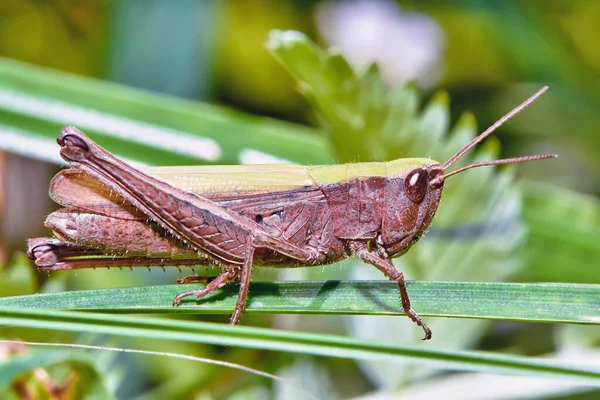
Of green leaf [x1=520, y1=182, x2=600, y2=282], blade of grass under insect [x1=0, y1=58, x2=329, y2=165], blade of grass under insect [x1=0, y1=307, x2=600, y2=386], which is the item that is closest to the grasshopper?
blade of grass under insect [x1=0, y1=307, x2=600, y2=386]

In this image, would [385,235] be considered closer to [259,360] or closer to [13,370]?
[259,360]

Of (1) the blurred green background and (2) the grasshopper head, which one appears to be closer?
(2) the grasshopper head

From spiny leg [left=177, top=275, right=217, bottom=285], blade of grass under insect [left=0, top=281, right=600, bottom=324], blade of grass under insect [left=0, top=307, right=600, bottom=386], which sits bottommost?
blade of grass under insect [left=0, top=307, right=600, bottom=386]

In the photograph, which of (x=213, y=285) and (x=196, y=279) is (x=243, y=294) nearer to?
(x=213, y=285)

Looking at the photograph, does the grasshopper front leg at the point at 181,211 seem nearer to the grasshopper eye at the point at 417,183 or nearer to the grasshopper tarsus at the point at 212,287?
the grasshopper tarsus at the point at 212,287

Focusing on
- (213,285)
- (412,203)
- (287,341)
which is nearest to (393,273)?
(412,203)

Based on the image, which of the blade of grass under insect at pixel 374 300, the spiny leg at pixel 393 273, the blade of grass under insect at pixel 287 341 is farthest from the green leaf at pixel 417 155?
the blade of grass under insect at pixel 287 341

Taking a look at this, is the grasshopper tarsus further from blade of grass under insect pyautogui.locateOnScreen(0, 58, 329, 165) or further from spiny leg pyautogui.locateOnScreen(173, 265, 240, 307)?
blade of grass under insect pyautogui.locateOnScreen(0, 58, 329, 165)
